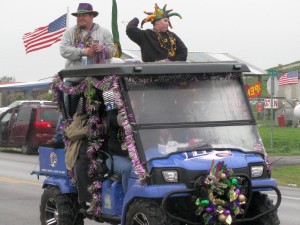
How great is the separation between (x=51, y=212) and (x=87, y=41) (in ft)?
6.90

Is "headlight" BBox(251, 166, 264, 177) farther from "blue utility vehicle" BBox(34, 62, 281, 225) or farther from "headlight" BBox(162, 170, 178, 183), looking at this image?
"headlight" BBox(162, 170, 178, 183)

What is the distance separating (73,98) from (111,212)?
5.58ft

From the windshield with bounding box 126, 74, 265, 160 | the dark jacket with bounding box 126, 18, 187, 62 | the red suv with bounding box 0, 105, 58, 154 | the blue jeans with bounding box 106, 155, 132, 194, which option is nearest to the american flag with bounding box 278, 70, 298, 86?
the red suv with bounding box 0, 105, 58, 154

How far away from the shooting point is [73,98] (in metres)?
9.02

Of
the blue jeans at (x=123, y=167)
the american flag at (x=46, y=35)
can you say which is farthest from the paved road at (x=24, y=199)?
the american flag at (x=46, y=35)

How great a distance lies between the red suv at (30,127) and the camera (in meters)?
26.3

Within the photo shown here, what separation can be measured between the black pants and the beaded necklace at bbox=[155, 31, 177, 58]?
154cm

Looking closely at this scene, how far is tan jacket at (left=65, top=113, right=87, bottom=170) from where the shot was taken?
8.47 metres

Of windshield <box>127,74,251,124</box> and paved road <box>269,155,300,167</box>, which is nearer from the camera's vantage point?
windshield <box>127,74,251,124</box>

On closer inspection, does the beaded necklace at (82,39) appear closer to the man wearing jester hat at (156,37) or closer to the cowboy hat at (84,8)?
the cowboy hat at (84,8)

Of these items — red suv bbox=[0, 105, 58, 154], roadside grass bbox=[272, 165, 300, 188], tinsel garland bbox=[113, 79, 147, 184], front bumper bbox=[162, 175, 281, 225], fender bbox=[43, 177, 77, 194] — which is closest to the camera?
front bumper bbox=[162, 175, 281, 225]

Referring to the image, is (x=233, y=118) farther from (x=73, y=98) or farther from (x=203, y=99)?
(x=73, y=98)

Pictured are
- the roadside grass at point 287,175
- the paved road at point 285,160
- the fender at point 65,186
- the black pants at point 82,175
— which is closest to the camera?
the black pants at point 82,175

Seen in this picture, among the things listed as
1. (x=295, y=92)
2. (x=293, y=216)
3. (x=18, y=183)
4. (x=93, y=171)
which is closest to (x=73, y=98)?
(x=93, y=171)
